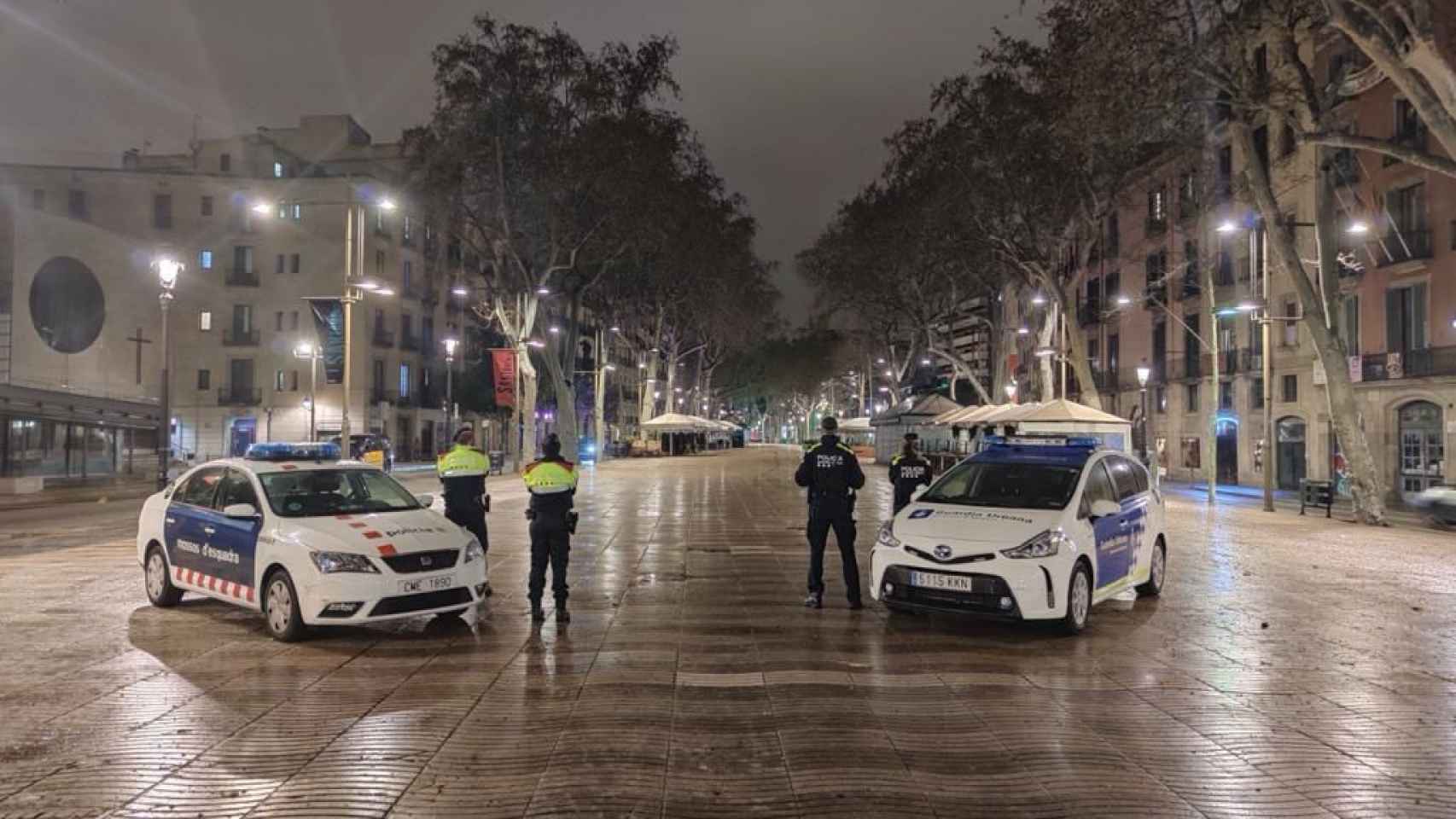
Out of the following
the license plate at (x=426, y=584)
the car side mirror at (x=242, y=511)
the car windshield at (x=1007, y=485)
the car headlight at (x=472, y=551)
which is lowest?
the license plate at (x=426, y=584)

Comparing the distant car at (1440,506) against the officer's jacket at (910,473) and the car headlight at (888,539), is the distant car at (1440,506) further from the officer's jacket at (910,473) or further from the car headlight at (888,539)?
the car headlight at (888,539)

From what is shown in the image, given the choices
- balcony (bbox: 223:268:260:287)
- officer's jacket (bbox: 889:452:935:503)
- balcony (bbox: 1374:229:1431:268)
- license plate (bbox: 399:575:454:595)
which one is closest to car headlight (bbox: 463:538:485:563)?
license plate (bbox: 399:575:454:595)

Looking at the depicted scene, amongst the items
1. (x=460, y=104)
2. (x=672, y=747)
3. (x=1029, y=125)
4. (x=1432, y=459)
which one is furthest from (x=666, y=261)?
(x=672, y=747)

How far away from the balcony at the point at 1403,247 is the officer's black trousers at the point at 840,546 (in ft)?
85.4

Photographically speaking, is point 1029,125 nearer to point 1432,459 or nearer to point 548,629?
point 1432,459

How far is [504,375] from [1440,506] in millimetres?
28068

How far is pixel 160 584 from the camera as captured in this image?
9.12 meters

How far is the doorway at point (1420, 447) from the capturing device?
94.4ft

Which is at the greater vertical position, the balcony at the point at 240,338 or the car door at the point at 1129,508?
the balcony at the point at 240,338

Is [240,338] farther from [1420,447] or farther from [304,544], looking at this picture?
[1420,447]

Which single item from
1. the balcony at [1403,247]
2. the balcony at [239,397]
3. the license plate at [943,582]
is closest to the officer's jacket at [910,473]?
the license plate at [943,582]

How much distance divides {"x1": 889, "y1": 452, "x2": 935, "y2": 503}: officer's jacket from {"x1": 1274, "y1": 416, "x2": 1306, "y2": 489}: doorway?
2854 cm

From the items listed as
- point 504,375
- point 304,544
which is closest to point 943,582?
point 304,544

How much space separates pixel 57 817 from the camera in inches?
163
